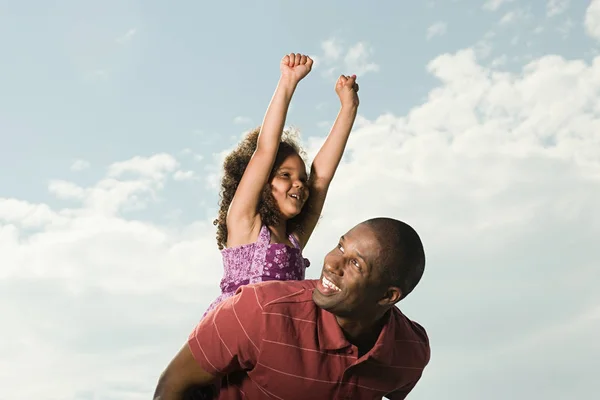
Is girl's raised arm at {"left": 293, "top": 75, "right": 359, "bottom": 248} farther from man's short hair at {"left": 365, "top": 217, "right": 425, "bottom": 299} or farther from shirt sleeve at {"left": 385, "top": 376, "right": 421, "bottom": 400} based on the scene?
man's short hair at {"left": 365, "top": 217, "right": 425, "bottom": 299}

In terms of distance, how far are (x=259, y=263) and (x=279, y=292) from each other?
3.94ft

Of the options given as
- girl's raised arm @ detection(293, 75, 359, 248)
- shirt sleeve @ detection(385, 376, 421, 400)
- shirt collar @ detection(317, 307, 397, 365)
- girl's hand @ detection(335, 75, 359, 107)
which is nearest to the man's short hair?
shirt collar @ detection(317, 307, 397, 365)

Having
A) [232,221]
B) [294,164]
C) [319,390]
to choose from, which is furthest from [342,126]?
[319,390]

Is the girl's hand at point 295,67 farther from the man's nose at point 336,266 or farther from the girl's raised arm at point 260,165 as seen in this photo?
the man's nose at point 336,266

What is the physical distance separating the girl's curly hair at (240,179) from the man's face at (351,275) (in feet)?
4.91

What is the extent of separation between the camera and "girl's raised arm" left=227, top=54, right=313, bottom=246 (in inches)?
183

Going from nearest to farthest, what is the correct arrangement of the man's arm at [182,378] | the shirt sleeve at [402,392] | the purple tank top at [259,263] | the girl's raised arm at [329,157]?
the man's arm at [182,378] → the shirt sleeve at [402,392] → the purple tank top at [259,263] → the girl's raised arm at [329,157]

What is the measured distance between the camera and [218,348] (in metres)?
3.34

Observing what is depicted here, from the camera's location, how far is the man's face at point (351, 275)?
3.17 m

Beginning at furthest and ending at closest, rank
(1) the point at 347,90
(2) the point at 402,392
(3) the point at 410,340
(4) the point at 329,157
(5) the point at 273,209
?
(1) the point at 347,90
(4) the point at 329,157
(5) the point at 273,209
(2) the point at 402,392
(3) the point at 410,340

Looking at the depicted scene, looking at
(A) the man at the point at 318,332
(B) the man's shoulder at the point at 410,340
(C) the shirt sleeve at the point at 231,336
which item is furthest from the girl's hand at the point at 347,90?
(C) the shirt sleeve at the point at 231,336

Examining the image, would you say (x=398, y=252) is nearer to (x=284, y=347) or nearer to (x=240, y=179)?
(x=284, y=347)

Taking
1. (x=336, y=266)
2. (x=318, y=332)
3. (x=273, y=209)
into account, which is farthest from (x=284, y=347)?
(x=273, y=209)

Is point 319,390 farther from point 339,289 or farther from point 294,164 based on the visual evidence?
point 294,164
